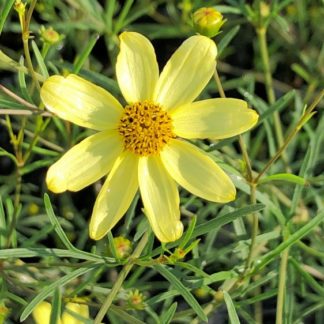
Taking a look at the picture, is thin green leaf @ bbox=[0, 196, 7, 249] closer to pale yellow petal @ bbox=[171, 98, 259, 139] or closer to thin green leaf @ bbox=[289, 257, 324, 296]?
pale yellow petal @ bbox=[171, 98, 259, 139]

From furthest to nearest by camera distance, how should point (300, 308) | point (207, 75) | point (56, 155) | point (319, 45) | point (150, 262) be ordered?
point (319, 45) < point (300, 308) < point (56, 155) < point (207, 75) < point (150, 262)

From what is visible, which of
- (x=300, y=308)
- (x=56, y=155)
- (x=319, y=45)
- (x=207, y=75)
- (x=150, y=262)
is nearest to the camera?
(x=150, y=262)

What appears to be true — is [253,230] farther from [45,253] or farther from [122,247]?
[45,253]

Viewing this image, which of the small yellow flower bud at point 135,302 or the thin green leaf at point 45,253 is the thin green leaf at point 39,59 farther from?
the small yellow flower bud at point 135,302

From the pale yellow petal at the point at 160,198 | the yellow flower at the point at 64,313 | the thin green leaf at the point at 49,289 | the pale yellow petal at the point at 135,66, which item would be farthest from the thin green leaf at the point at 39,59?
the yellow flower at the point at 64,313

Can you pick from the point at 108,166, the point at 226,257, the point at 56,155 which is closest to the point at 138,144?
the point at 108,166

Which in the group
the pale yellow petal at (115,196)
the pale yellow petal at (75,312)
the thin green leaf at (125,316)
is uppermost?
the pale yellow petal at (115,196)

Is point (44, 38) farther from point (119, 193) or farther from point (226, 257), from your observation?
point (226, 257)
